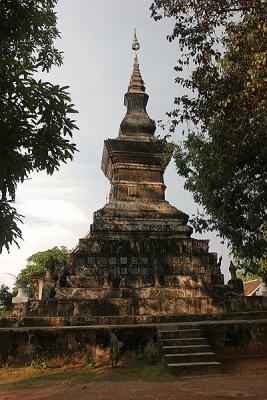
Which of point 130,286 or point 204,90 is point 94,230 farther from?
point 204,90

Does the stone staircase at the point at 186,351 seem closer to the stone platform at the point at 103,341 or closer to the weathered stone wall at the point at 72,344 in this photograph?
the stone platform at the point at 103,341

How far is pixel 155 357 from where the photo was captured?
791cm

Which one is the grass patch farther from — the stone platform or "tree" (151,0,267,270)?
"tree" (151,0,267,270)

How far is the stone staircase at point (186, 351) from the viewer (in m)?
6.85

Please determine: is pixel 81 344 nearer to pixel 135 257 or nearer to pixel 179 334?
pixel 179 334

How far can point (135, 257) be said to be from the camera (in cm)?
1322

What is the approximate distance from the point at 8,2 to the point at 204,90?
4.58 meters

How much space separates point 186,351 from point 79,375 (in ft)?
7.05

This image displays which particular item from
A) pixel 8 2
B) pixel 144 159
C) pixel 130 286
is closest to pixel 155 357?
pixel 130 286

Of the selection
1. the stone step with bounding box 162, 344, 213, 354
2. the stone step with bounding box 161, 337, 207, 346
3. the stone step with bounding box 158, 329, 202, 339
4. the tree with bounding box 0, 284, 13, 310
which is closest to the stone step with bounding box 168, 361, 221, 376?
the stone step with bounding box 162, 344, 213, 354

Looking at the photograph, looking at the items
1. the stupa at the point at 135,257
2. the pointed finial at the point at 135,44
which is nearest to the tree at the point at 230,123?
the stupa at the point at 135,257

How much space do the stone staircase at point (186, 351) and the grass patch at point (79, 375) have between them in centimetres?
25

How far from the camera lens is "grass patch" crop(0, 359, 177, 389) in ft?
21.9

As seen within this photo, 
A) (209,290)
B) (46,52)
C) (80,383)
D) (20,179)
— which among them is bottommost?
(80,383)
